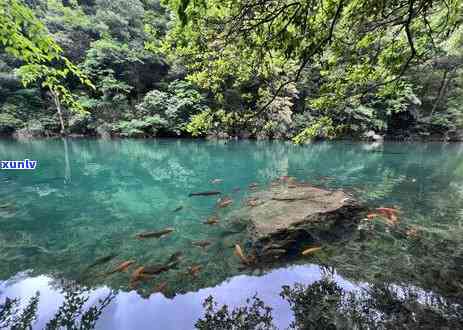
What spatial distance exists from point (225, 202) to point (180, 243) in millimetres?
1964

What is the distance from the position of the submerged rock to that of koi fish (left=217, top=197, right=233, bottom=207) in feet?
3.05

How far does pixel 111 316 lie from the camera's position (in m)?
2.47

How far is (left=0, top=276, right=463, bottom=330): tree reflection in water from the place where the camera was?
2229 millimetres

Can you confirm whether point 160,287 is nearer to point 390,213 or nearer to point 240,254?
point 240,254

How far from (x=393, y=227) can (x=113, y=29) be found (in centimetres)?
2701

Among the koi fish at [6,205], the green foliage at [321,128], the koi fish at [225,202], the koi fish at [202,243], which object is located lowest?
the koi fish at [6,205]

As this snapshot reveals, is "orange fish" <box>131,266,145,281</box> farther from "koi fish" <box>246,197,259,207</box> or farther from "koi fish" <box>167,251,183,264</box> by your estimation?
"koi fish" <box>246,197,259,207</box>

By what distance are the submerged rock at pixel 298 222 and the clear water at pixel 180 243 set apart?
24cm

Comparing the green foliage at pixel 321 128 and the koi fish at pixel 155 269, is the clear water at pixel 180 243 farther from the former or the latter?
the green foliage at pixel 321 128

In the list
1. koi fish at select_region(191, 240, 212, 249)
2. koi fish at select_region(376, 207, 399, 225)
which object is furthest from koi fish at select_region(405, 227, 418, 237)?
koi fish at select_region(191, 240, 212, 249)

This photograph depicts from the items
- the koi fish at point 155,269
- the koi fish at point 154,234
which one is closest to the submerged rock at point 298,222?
the koi fish at point 155,269

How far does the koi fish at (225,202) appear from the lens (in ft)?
18.6

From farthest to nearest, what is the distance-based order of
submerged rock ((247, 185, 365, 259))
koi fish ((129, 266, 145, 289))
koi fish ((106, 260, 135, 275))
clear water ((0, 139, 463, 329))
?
submerged rock ((247, 185, 365, 259)), koi fish ((106, 260, 135, 275)), koi fish ((129, 266, 145, 289)), clear water ((0, 139, 463, 329))

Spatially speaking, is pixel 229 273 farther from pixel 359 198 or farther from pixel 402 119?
pixel 402 119
